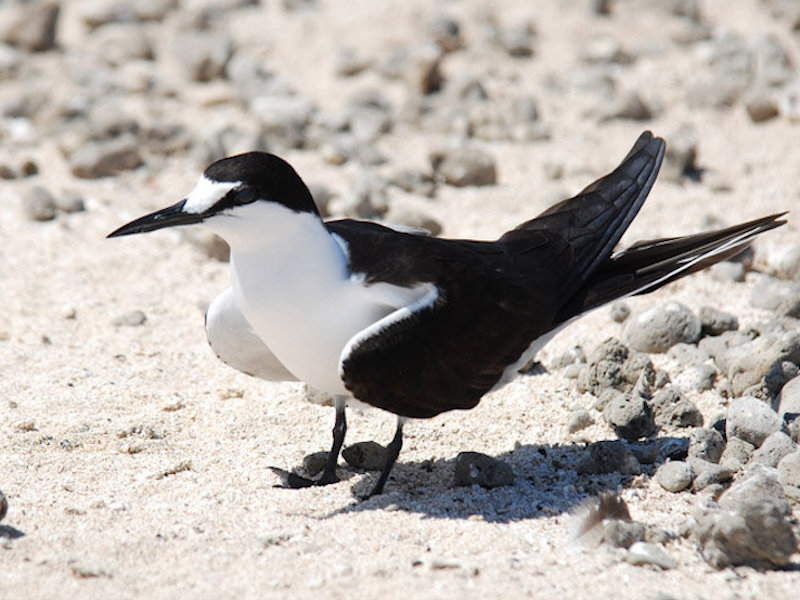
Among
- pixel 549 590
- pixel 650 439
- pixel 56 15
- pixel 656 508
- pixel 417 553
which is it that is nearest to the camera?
pixel 549 590

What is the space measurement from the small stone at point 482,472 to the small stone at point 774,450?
2.96 ft

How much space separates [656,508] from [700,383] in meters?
1.01

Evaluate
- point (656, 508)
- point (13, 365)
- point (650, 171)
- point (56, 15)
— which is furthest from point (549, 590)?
point (56, 15)

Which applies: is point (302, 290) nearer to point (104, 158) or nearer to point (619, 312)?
point (619, 312)

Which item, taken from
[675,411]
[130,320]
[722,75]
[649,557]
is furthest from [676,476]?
[722,75]

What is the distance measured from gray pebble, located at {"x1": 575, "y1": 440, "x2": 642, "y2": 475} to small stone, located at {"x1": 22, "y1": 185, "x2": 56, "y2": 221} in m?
3.80

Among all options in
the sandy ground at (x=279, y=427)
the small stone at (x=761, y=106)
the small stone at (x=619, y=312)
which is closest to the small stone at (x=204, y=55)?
the sandy ground at (x=279, y=427)

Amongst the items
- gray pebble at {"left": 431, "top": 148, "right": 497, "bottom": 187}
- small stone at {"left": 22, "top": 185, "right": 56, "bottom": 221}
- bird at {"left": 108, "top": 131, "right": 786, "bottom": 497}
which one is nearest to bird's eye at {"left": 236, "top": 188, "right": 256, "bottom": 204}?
bird at {"left": 108, "top": 131, "right": 786, "bottom": 497}

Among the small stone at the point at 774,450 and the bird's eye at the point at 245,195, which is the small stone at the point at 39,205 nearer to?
the bird's eye at the point at 245,195

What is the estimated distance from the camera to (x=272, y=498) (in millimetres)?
4348

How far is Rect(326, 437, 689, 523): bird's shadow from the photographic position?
168 inches

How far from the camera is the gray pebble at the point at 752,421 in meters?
4.52

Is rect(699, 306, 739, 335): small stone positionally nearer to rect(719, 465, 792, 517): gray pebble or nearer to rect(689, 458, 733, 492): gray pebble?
rect(689, 458, 733, 492): gray pebble

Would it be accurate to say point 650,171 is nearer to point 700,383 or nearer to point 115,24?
point 700,383
